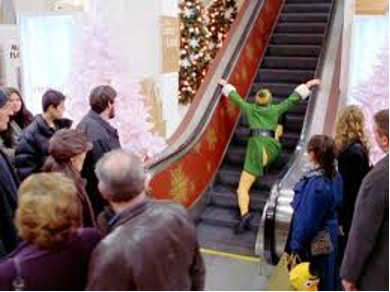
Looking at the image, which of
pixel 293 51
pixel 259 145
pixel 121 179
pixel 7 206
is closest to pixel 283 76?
pixel 293 51

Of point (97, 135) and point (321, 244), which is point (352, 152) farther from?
point (97, 135)

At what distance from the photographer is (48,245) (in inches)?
77.7

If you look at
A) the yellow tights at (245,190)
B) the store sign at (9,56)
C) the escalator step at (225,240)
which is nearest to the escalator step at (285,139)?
the yellow tights at (245,190)

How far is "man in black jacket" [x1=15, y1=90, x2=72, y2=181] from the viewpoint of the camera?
12.7 feet

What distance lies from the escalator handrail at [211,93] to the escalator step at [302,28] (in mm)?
607

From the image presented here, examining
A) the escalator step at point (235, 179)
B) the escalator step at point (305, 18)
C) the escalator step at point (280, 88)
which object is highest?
the escalator step at point (305, 18)

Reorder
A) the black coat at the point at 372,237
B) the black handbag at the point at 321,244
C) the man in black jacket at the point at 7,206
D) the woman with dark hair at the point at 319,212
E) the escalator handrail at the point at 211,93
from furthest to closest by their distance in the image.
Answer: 1. the escalator handrail at the point at 211,93
2. the black handbag at the point at 321,244
3. the woman with dark hair at the point at 319,212
4. the man in black jacket at the point at 7,206
5. the black coat at the point at 372,237

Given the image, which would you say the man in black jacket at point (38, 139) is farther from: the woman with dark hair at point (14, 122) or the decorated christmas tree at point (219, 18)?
the decorated christmas tree at point (219, 18)

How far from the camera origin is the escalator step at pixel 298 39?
26.9 feet

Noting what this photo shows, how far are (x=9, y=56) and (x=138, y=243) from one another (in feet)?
22.9

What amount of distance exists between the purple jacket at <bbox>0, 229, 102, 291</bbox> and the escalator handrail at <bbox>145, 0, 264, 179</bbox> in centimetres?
322

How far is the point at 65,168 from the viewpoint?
10.3 ft

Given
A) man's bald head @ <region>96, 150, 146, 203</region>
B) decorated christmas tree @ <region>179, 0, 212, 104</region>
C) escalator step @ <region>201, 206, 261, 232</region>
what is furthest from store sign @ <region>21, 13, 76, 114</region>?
decorated christmas tree @ <region>179, 0, 212, 104</region>

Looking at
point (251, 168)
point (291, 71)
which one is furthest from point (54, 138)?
point (291, 71)
